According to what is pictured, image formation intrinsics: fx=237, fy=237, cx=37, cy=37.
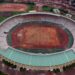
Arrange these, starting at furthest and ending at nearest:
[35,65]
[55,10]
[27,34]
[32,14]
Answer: [55,10] < [32,14] < [27,34] < [35,65]

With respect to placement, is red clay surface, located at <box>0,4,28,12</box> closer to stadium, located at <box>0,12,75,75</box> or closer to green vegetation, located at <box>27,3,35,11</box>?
green vegetation, located at <box>27,3,35,11</box>

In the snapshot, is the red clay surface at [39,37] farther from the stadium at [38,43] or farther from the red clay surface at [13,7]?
the red clay surface at [13,7]

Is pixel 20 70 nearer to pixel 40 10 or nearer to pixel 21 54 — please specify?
pixel 21 54

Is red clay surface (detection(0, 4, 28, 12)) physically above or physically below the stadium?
above

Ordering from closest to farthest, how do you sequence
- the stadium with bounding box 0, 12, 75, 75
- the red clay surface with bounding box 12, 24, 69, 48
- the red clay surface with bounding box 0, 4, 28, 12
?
the stadium with bounding box 0, 12, 75, 75, the red clay surface with bounding box 12, 24, 69, 48, the red clay surface with bounding box 0, 4, 28, 12

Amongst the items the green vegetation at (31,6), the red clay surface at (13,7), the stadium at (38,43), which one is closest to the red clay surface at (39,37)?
the stadium at (38,43)

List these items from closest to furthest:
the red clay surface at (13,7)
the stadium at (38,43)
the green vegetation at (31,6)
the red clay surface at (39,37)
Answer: the stadium at (38,43), the red clay surface at (39,37), the red clay surface at (13,7), the green vegetation at (31,6)

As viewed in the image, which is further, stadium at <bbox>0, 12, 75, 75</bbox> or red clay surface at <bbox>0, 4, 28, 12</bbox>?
red clay surface at <bbox>0, 4, 28, 12</bbox>

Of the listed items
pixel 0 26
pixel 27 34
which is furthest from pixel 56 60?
pixel 0 26

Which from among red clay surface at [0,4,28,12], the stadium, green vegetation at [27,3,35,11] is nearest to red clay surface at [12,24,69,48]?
the stadium
